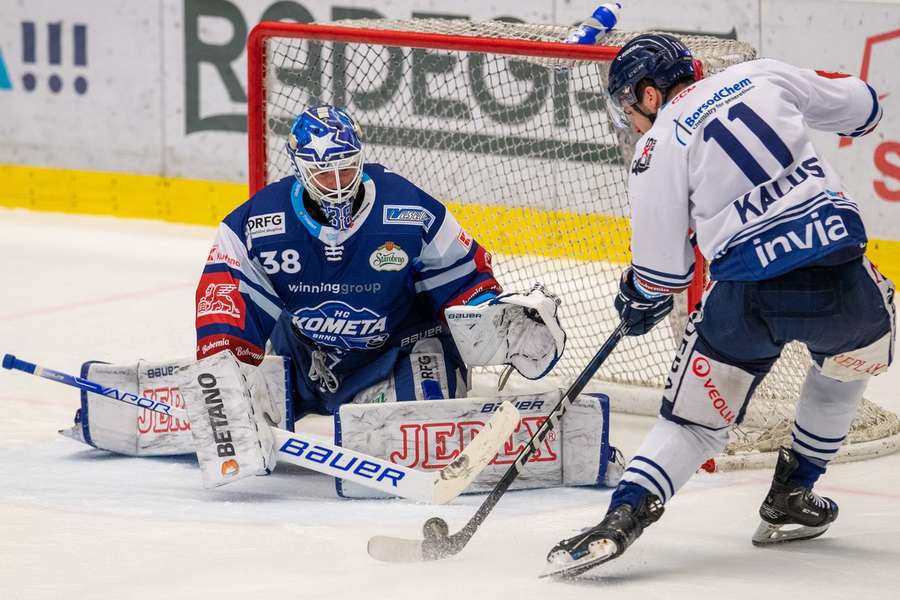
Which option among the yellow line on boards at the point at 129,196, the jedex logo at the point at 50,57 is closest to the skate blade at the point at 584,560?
the yellow line on boards at the point at 129,196

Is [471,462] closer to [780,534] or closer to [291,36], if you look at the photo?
Answer: [780,534]

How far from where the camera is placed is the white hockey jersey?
278 cm

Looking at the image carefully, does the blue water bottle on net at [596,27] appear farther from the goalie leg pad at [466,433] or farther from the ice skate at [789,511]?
the ice skate at [789,511]

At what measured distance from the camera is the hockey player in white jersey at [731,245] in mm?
2793

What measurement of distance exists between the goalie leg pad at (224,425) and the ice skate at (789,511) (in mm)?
1073

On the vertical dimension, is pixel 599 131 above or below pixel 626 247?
above

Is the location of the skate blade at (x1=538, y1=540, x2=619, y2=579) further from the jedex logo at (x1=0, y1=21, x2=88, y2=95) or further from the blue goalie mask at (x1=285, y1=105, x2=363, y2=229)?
the jedex logo at (x1=0, y1=21, x2=88, y2=95)

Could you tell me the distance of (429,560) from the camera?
3.06 m

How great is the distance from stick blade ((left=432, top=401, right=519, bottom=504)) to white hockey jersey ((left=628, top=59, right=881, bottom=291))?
0.67 m

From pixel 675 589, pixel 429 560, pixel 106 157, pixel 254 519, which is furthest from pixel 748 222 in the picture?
pixel 106 157

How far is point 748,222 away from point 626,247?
2151mm

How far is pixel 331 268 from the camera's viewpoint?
365cm

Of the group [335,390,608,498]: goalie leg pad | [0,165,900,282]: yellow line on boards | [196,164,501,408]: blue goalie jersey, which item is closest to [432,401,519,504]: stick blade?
[335,390,608,498]: goalie leg pad

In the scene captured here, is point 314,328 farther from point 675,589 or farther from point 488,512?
point 675,589
